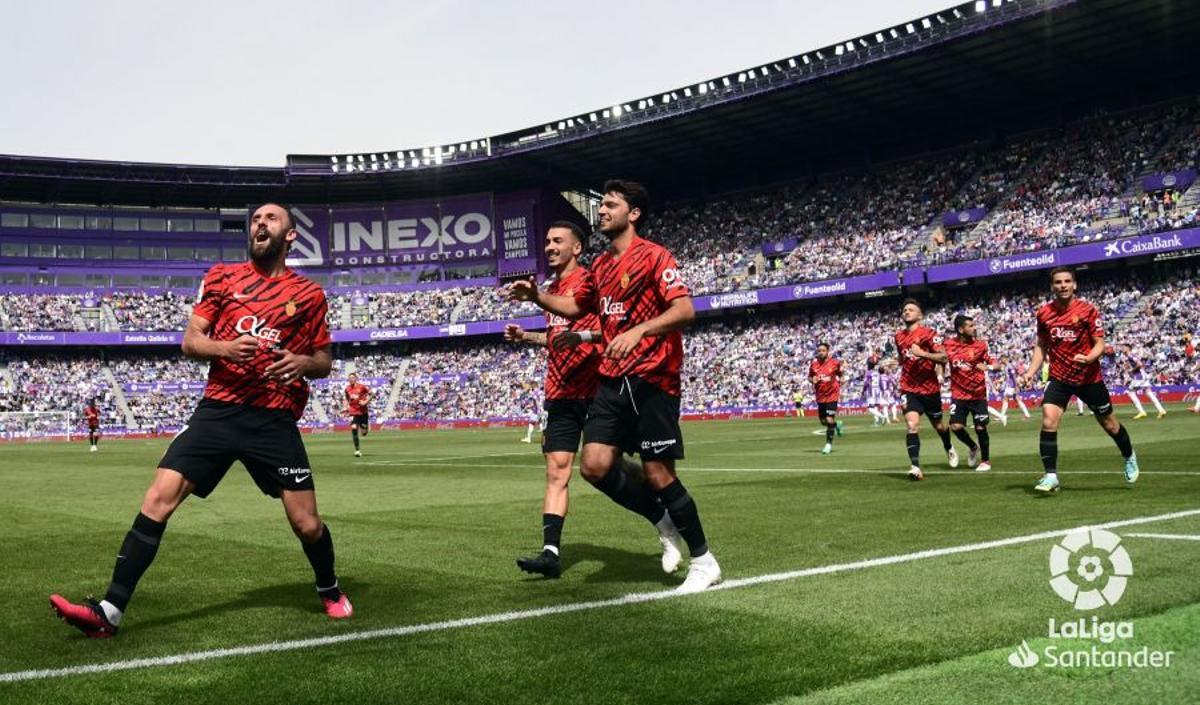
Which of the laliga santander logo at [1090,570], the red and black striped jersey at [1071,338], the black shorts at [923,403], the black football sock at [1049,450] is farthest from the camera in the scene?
the black shorts at [923,403]

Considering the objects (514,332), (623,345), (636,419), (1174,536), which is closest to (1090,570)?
(1174,536)

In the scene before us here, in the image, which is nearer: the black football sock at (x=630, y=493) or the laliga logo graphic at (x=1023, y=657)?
the laliga logo graphic at (x=1023, y=657)

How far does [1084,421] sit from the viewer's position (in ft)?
93.8

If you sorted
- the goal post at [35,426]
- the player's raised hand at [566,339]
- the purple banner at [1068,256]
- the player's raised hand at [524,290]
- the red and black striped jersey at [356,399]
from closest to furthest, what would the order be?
1. the player's raised hand at [566,339]
2. the player's raised hand at [524,290]
3. the red and black striped jersey at [356,399]
4. the purple banner at [1068,256]
5. the goal post at [35,426]

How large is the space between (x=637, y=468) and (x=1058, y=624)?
11.3 ft

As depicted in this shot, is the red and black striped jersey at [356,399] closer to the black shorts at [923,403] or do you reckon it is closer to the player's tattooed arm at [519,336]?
the black shorts at [923,403]

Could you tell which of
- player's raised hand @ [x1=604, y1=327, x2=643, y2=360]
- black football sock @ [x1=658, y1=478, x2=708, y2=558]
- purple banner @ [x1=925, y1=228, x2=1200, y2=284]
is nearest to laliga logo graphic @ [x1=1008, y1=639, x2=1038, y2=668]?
black football sock @ [x1=658, y1=478, x2=708, y2=558]

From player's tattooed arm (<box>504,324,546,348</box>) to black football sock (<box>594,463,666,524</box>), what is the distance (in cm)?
124

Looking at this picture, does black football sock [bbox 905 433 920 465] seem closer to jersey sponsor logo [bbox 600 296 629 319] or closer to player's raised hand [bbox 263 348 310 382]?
jersey sponsor logo [bbox 600 296 629 319]

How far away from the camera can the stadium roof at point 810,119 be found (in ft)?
158

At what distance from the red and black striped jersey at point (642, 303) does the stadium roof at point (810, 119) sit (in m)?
45.0

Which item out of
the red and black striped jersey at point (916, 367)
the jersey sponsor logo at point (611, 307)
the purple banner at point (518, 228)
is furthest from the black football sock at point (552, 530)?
the purple banner at point (518, 228)

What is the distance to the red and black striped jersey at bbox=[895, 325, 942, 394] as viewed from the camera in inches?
592

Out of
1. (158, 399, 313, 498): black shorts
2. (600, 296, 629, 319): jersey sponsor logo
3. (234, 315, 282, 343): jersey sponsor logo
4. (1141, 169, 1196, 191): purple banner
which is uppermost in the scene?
(1141, 169, 1196, 191): purple banner
